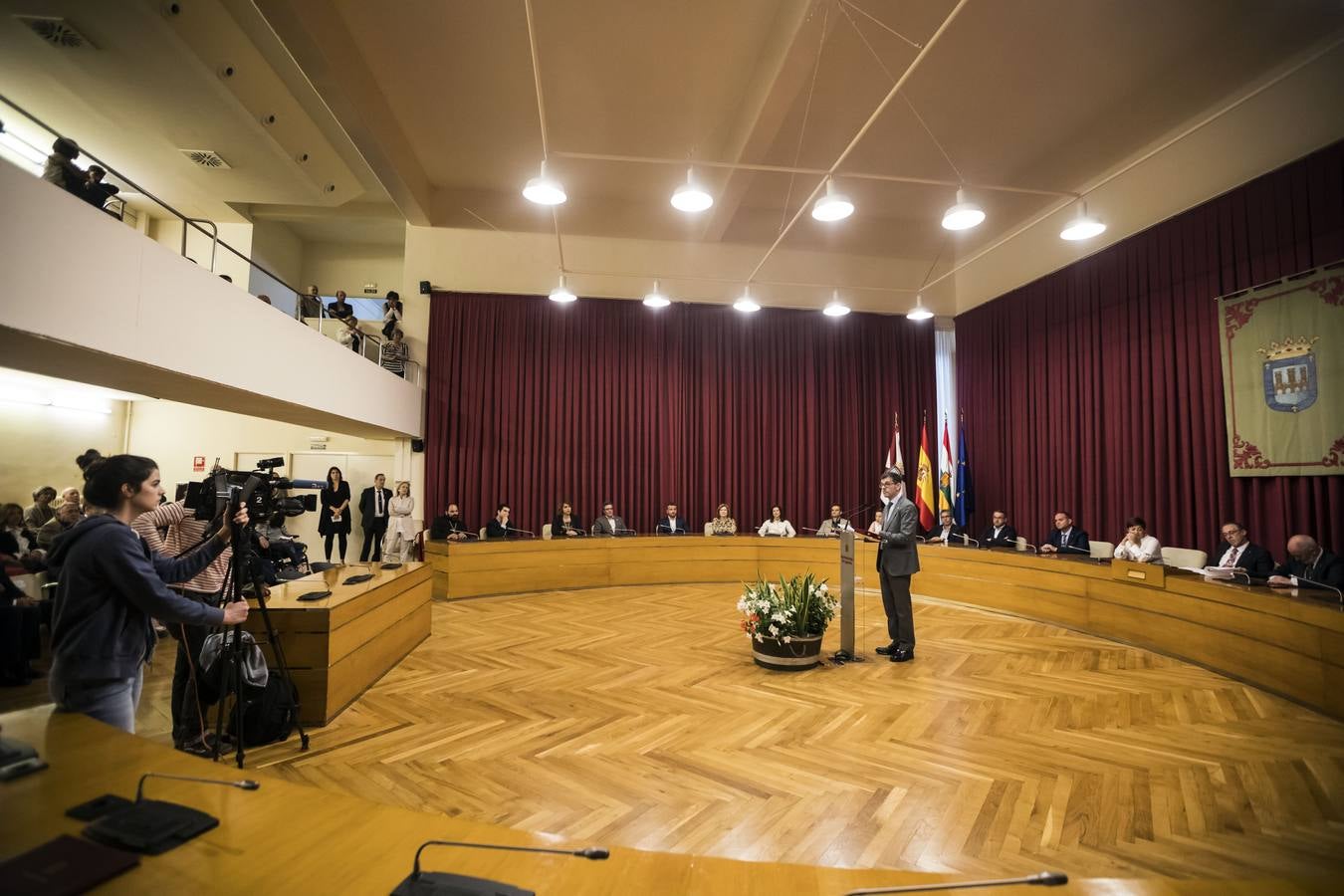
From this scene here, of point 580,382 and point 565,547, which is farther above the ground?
point 580,382

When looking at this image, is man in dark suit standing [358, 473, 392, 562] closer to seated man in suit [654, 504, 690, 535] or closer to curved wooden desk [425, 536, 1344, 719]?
curved wooden desk [425, 536, 1344, 719]

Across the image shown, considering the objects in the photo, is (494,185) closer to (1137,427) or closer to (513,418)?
(513,418)

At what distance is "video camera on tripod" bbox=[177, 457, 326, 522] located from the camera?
7.96 ft

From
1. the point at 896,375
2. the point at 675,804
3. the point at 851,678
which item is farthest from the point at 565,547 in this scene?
the point at 896,375

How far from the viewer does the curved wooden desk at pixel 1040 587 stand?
378cm

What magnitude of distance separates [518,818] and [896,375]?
924cm

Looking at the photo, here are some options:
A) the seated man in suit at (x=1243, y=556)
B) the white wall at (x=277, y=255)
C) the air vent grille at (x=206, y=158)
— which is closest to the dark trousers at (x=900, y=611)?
the seated man in suit at (x=1243, y=556)

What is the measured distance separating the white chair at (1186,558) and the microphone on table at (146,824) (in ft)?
24.5

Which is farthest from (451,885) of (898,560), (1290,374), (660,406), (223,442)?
(223,442)

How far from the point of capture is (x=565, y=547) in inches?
297

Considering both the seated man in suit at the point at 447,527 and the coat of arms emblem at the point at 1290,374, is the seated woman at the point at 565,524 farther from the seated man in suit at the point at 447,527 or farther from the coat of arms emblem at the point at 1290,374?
the coat of arms emblem at the point at 1290,374

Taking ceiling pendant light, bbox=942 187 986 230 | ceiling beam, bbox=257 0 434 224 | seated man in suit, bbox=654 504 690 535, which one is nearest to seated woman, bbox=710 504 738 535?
seated man in suit, bbox=654 504 690 535

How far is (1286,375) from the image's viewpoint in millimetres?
5227

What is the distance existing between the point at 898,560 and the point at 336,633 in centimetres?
364
